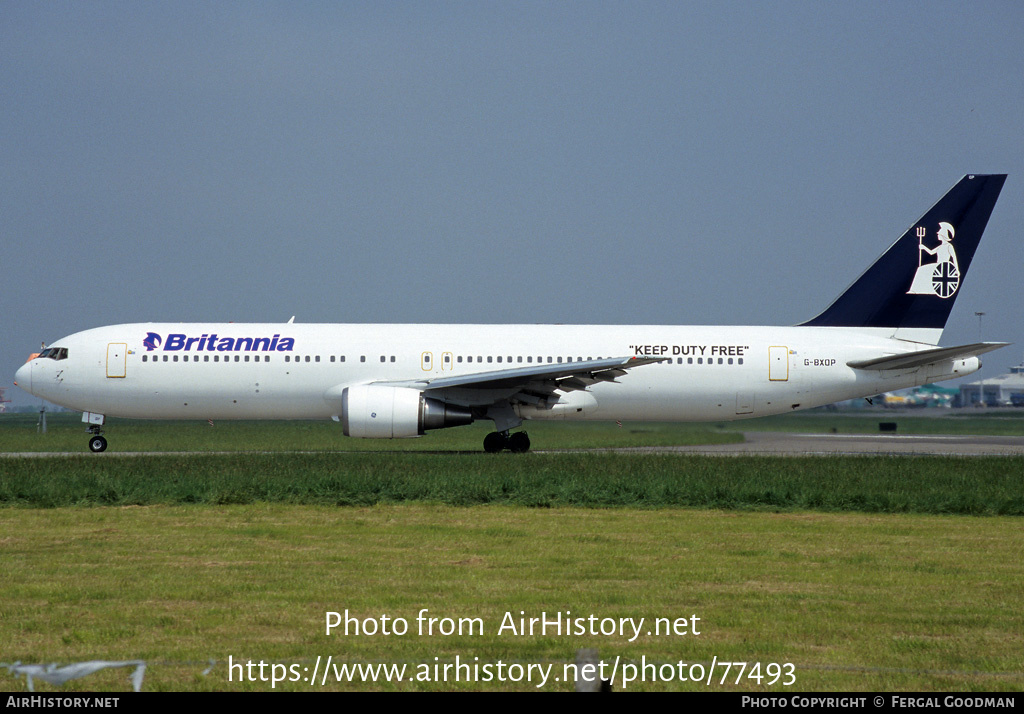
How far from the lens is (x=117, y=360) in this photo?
2389cm

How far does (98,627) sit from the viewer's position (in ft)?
22.4

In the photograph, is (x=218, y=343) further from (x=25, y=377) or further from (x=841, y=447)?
(x=841, y=447)

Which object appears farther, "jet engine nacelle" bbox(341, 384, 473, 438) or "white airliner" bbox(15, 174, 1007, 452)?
"white airliner" bbox(15, 174, 1007, 452)

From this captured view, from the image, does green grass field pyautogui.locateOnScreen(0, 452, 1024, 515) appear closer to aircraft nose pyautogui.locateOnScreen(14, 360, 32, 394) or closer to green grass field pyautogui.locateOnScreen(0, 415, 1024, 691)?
green grass field pyautogui.locateOnScreen(0, 415, 1024, 691)

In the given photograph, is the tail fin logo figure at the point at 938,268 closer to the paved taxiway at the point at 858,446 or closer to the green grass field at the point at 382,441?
the paved taxiway at the point at 858,446

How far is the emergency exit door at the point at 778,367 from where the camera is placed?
2520 centimetres

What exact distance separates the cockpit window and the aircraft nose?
0.44 metres

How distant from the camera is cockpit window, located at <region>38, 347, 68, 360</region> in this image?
79.4 ft

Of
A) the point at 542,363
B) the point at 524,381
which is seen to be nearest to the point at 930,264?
the point at 542,363

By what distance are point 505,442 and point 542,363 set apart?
7.35ft

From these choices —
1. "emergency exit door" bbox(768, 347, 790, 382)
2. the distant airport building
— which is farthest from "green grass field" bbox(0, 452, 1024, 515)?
the distant airport building

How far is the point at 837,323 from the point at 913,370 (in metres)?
2.42
